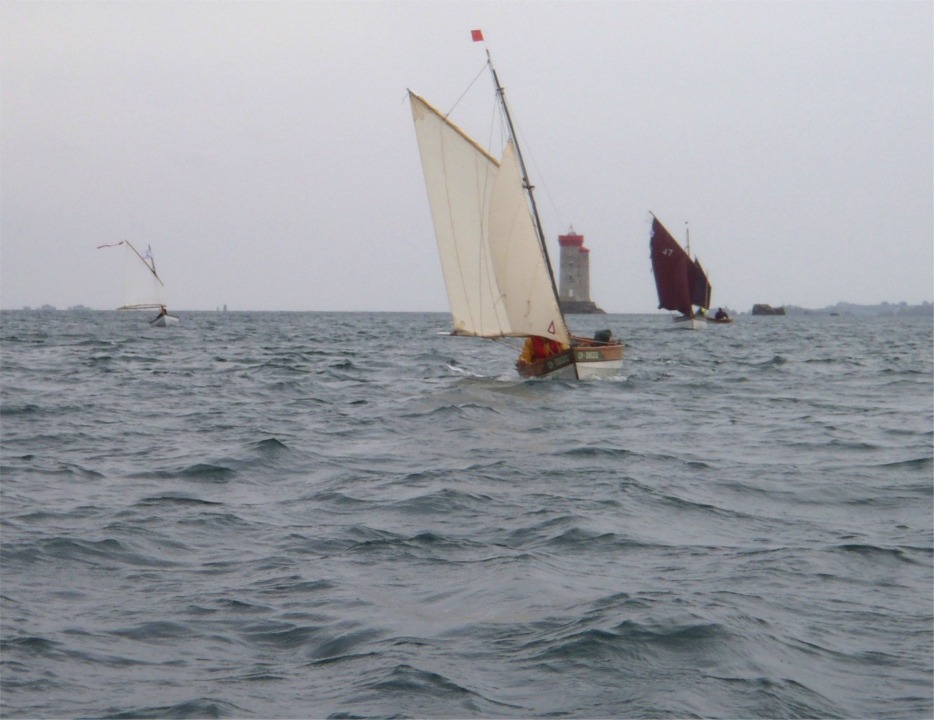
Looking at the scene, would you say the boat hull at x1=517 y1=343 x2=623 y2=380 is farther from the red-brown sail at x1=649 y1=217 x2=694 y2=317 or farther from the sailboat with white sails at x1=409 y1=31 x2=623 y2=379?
the red-brown sail at x1=649 y1=217 x2=694 y2=317

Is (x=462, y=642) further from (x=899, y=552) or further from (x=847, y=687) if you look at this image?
(x=899, y=552)

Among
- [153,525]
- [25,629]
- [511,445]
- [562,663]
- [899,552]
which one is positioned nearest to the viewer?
[562,663]

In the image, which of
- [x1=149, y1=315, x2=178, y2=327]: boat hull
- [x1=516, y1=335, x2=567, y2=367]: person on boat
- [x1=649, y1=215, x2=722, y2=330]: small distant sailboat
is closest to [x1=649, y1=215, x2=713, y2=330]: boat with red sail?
[x1=649, y1=215, x2=722, y2=330]: small distant sailboat

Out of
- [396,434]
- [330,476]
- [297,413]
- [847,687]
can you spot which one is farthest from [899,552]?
[297,413]

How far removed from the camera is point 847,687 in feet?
19.0

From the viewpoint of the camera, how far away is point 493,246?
2516cm

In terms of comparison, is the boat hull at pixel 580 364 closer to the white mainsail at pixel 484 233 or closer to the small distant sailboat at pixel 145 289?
the white mainsail at pixel 484 233

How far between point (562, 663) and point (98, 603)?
124 inches

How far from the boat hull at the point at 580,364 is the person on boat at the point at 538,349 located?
0.59 ft

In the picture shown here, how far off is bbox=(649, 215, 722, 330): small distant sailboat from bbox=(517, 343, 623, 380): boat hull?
1972 inches

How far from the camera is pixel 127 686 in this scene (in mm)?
5598

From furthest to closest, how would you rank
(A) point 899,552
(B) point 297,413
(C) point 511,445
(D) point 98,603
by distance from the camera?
(B) point 297,413 < (C) point 511,445 < (A) point 899,552 < (D) point 98,603

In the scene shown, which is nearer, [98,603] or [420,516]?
[98,603]

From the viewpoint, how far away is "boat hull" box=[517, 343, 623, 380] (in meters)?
25.8
